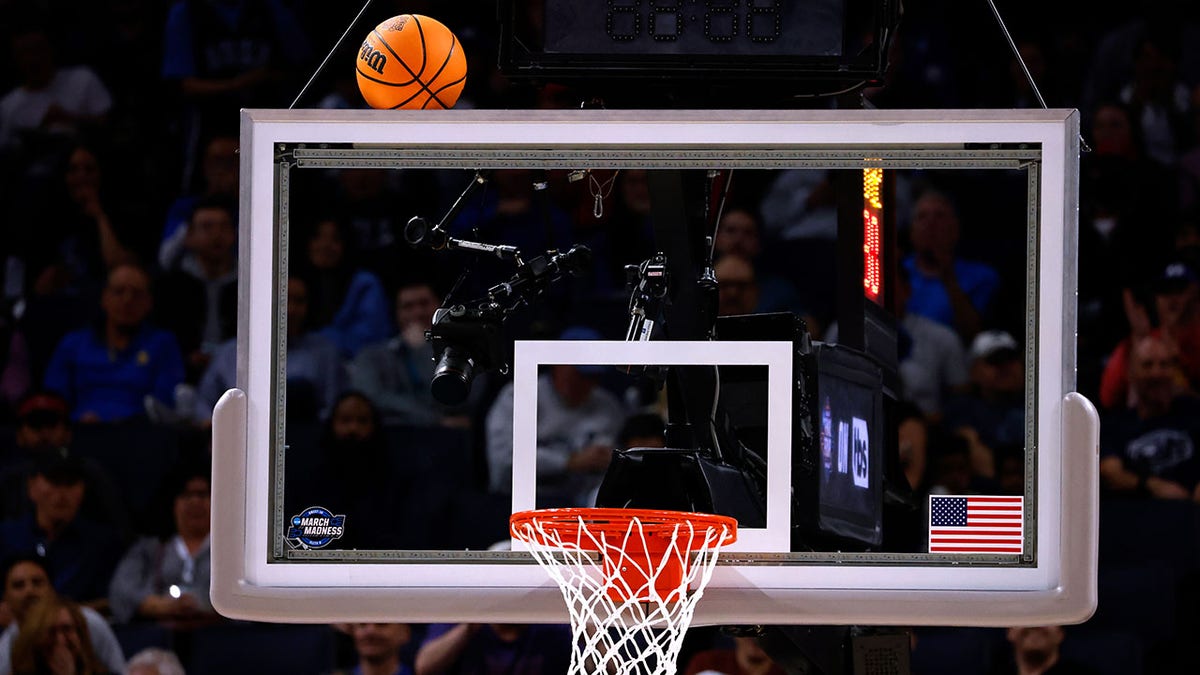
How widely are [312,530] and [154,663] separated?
245 centimetres

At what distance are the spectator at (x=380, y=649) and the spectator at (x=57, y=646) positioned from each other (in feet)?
2.78

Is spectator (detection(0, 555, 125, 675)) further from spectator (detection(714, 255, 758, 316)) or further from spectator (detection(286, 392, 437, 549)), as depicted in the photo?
spectator (detection(714, 255, 758, 316))

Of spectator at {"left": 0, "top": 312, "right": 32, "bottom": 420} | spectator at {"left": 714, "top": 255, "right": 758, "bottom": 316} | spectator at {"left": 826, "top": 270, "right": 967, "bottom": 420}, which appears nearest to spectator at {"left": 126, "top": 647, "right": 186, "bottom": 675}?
spectator at {"left": 0, "top": 312, "right": 32, "bottom": 420}

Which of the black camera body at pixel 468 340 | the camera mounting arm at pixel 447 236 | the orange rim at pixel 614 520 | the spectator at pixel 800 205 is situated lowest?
the orange rim at pixel 614 520

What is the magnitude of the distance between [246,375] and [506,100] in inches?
172

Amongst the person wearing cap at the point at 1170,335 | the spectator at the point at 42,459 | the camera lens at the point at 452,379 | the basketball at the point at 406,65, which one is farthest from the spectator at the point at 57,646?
the person wearing cap at the point at 1170,335

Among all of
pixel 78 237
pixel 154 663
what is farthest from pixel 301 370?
pixel 78 237

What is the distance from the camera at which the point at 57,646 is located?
6035 millimetres

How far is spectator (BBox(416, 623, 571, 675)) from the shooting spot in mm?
5805

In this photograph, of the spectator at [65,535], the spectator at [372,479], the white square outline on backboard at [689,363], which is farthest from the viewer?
the spectator at [65,535]

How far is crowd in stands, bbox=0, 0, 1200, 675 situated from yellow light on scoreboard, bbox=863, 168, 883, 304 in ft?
3.09

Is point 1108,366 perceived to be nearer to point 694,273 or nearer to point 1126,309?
point 1126,309

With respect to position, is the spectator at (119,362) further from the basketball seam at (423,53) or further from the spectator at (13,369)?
the basketball seam at (423,53)

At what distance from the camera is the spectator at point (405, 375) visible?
664cm
